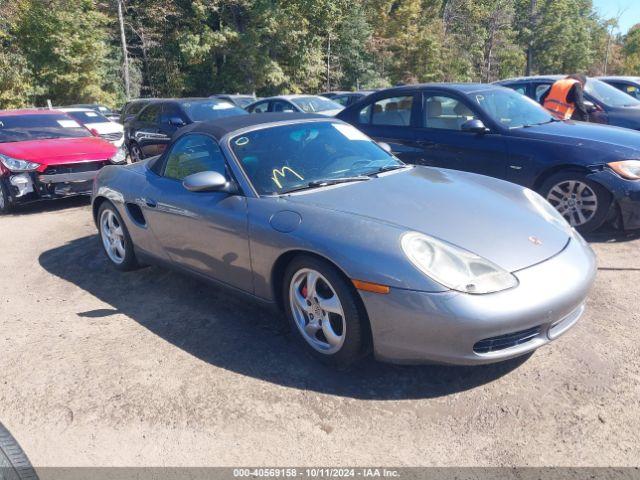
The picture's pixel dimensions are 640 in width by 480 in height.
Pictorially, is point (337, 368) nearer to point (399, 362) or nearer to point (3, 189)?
point (399, 362)

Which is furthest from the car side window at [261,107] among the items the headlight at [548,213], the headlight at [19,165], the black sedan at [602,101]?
the headlight at [548,213]

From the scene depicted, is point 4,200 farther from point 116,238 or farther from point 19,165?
point 116,238

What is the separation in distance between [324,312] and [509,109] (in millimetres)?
4345

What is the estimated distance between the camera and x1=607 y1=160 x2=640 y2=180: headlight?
5.04m

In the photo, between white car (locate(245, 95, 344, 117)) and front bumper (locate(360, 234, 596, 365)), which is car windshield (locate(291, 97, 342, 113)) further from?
front bumper (locate(360, 234, 596, 365))

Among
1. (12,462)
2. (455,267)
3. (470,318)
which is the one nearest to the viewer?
(12,462)

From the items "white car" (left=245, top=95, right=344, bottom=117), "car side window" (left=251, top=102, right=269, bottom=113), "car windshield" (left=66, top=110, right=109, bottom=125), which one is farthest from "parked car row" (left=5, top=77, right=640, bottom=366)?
"car windshield" (left=66, top=110, right=109, bottom=125)

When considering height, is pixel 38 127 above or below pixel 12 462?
above

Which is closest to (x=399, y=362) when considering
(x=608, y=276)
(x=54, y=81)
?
(x=608, y=276)

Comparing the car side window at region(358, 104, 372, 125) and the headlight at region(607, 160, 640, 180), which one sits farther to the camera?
the car side window at region(358, 104, 372, 125)

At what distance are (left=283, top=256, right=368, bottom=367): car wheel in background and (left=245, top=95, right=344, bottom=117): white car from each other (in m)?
10.2

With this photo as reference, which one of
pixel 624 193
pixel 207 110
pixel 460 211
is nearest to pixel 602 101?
pixel 624 193

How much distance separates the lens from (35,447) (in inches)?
104

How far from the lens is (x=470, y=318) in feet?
8.46
